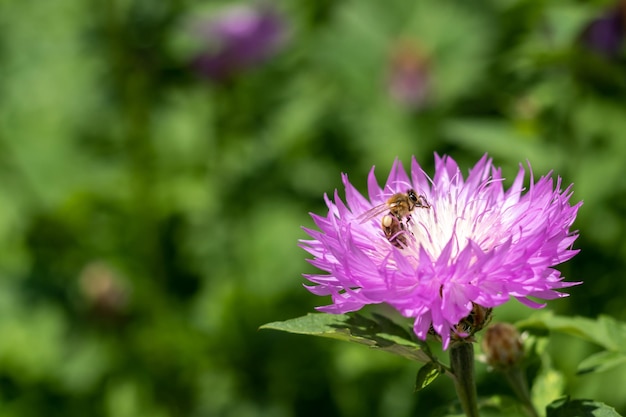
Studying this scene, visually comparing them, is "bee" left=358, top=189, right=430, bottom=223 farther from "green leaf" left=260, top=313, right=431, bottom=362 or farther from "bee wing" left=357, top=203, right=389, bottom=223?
"green leaf" left=260, top=313, right=431, bottom=362

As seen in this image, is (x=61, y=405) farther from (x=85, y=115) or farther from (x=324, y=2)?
(x=324, y=2)

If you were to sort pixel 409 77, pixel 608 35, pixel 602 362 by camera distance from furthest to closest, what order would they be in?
pixel 409 77
pixel 608 35
pixel 602 362

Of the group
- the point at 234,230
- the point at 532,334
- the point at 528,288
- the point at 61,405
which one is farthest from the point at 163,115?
the point at 528,288

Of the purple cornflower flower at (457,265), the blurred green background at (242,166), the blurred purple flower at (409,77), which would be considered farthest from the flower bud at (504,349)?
the blurred purple flower at (409,77)

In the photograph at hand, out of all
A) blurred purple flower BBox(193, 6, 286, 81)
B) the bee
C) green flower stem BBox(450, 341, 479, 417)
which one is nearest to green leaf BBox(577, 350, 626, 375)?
green flower stem BBox(450, 341, 479, 417)

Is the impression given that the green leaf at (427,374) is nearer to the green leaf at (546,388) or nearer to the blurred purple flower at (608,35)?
the green leaf at (546,388)

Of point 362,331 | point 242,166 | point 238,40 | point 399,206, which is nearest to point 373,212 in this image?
point 399,206

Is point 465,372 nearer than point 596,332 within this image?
Yes

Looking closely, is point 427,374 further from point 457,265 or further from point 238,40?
point 238,40
